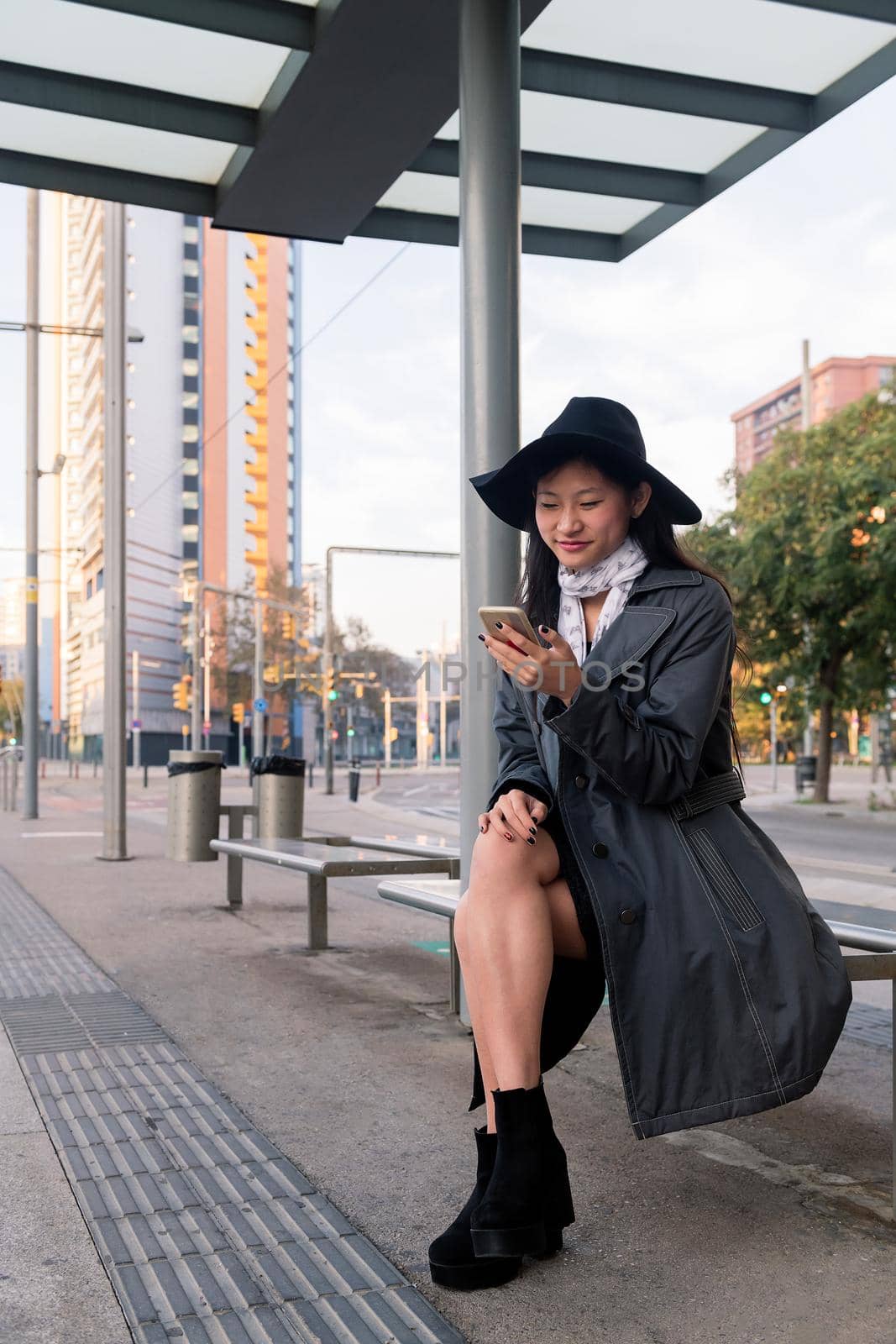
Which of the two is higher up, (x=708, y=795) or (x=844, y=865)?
(x=708, y=795)

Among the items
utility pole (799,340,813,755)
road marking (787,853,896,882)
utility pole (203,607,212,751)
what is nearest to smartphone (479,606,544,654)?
road marking (787,853,896,882)

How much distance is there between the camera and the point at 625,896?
93.3 inches

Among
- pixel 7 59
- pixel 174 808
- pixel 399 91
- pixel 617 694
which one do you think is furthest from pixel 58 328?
pixel 617 694

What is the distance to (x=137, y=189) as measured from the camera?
659cm

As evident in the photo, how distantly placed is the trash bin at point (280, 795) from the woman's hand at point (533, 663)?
568 cm

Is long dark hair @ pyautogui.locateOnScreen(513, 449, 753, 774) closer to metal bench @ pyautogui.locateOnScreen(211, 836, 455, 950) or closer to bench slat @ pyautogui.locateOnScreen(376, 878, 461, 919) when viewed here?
bench slat @ pyautogui.locateOnScreen(376, 878, 461, 919)

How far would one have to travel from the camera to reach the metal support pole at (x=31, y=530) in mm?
17781

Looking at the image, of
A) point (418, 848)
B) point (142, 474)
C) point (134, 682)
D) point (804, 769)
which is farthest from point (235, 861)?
point (142, 474)

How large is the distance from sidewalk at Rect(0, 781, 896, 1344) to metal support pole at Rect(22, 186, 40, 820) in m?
13.2

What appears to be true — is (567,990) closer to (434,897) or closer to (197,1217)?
(197,1217)

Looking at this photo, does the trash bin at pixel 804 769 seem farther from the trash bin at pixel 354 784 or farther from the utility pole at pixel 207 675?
the utility pole at pixel 207 675

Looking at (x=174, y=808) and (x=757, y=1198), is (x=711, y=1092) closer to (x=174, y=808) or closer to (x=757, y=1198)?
(x=757, y=1198)

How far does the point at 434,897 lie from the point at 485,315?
2.07 metres

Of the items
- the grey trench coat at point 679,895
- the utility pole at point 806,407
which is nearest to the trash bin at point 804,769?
the utility pole at point 806,407
